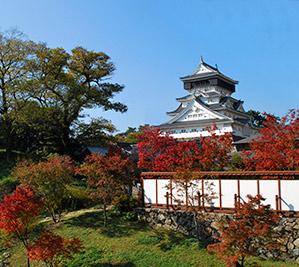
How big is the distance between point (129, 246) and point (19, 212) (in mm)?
3917

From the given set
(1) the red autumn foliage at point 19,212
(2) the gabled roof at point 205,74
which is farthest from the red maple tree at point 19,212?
(2) the gabled roof at point 205,74

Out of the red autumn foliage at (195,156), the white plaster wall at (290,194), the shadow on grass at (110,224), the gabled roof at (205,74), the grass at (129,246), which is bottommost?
the grass at (129,246)

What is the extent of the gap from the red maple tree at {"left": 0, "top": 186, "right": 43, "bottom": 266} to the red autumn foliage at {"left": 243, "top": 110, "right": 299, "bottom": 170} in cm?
937

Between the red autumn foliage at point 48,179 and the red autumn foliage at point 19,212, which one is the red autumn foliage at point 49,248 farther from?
the red autumn foliage at point 48,179

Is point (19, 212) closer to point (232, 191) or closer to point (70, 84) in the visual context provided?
point (232, 191)

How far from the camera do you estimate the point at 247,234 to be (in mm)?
11289

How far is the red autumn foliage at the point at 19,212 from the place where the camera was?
12.8 meters

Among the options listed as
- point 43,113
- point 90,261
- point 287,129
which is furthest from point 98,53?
point 90,261

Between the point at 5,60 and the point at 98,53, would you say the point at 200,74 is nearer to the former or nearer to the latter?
the point at 98,53

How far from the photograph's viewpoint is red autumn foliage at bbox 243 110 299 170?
55.4 feet

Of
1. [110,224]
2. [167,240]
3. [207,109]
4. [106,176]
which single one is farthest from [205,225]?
[207,109]

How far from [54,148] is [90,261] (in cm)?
1738

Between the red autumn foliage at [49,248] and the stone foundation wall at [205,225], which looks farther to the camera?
the stone foundation wall at [205,225]

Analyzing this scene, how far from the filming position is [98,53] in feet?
99.8
